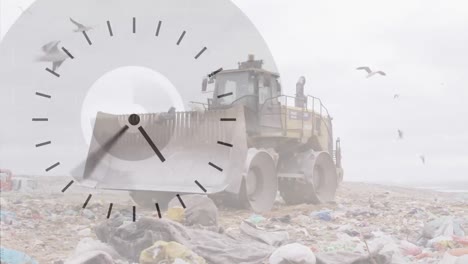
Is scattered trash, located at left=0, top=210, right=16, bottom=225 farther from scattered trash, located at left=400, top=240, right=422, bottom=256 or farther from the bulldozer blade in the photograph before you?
scattered trash, located at left=400, top=240, right=422, bottom=256

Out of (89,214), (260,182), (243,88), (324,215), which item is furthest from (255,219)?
(89,214)

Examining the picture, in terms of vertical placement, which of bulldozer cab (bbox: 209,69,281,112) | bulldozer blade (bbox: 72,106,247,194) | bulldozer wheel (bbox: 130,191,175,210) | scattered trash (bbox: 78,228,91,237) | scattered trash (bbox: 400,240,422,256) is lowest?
scattered trash (bbox: 400,240,422,256)

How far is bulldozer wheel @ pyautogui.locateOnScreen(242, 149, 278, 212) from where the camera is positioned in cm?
492

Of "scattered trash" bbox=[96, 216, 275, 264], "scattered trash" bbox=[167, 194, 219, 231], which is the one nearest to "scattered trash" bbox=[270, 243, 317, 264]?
"scattered trash" bbox=[96, 216, 275, 264]

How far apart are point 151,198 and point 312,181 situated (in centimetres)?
172

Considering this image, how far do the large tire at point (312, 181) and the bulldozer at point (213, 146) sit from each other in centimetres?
31

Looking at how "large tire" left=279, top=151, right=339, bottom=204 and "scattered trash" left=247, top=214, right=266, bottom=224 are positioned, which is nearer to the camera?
"scattered trash" left=247, top=214, right=266, bottom=224

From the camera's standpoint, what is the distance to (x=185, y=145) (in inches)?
197

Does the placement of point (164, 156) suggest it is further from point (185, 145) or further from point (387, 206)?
point (387, 206)

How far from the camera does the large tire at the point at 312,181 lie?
223 inches

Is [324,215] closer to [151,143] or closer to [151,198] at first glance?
[151,198]

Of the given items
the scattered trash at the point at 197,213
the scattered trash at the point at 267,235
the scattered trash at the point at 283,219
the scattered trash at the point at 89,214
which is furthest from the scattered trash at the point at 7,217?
the scattered trash at the point at 283,219

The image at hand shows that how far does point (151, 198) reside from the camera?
4844 mm

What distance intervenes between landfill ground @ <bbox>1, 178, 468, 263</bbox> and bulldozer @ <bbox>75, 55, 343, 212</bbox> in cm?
19
